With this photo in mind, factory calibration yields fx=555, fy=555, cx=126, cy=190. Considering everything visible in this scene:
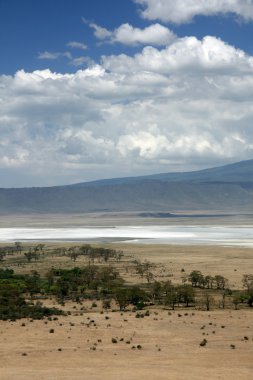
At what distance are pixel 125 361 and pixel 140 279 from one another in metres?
48.3

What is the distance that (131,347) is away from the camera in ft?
148

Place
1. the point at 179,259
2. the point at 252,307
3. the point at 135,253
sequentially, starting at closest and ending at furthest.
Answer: the point at 252,307
the point at 179,259
the point at 135,253

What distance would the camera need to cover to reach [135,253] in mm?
134875

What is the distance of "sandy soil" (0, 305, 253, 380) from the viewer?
37.9 metres

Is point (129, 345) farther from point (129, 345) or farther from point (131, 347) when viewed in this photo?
point (131, 347)

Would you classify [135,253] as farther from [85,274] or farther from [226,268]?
[85,274]

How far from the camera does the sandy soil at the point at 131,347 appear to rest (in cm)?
3791

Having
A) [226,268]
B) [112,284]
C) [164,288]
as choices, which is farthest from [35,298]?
[226,268]

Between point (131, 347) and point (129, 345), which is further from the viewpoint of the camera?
point (129, 345)

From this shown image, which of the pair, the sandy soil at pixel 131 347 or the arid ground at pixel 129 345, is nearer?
the sandy soil at pixel 131 347

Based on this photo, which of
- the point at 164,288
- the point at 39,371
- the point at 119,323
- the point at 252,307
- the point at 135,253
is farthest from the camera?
the point at 135,253

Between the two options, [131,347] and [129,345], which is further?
[129,345]

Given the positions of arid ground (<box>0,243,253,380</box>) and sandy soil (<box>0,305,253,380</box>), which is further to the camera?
arid ground (<box>0,243,253,380</box>)

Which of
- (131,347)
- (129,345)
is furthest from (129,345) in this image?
(131,347)
